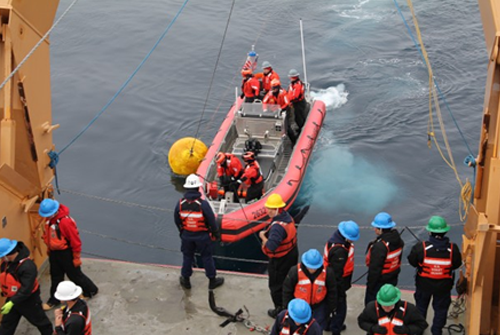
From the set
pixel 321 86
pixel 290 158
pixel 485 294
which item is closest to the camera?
pixel 485 294

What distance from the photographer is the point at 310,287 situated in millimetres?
6281

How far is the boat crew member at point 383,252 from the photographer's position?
6699 mm

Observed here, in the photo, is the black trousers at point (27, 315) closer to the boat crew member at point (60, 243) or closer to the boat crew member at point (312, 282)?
the boat crew member at point (60, 243)

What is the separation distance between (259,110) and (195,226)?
23.0ft

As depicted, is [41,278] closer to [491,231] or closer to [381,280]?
[381,280]

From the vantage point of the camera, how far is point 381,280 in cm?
685

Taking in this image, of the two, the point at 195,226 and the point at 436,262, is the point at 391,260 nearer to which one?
the point at 436,262

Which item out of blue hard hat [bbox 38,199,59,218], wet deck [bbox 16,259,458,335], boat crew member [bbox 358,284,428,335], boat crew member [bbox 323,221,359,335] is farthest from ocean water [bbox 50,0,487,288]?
boat crew member [bbox 358,284,428,335]

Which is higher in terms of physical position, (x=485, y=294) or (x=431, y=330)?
(x=485, y=294)

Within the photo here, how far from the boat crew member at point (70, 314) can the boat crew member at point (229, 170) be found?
6216 millimetres

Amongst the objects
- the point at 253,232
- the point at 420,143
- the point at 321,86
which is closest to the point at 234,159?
the point at 253,232

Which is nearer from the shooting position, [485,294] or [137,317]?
[485,294]

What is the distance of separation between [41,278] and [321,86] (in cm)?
1341

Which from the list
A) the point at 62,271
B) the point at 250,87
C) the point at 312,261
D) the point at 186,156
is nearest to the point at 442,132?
the point at 250,87
